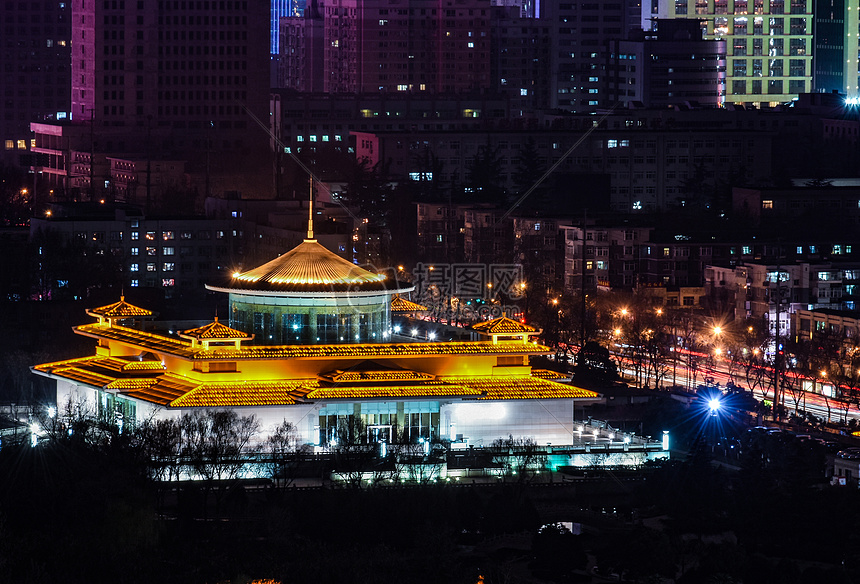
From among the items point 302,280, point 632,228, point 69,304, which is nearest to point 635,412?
point 302,280

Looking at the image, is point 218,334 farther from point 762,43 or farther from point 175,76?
point 762,43

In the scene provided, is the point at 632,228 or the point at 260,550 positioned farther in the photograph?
the point at 632,228

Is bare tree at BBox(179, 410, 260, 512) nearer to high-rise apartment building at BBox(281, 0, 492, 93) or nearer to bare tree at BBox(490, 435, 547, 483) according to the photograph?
bare tree at BBox(490, 435, 547, 483)

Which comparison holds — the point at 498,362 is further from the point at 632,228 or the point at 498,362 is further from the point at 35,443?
the point at 632,228

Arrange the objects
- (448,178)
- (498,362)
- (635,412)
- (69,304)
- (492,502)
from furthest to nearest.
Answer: (448,178) < (69,304) < (635,412) < (498,362) < (492,502)

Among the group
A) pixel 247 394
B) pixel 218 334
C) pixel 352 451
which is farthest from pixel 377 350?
Answer: pixel 352 451

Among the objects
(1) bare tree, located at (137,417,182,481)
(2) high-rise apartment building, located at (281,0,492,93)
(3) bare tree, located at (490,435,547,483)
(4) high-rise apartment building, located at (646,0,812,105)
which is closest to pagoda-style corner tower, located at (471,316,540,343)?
(3) bare tree, located at (490,435,547,483)

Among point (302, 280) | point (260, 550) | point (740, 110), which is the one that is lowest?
point (260, 550)
